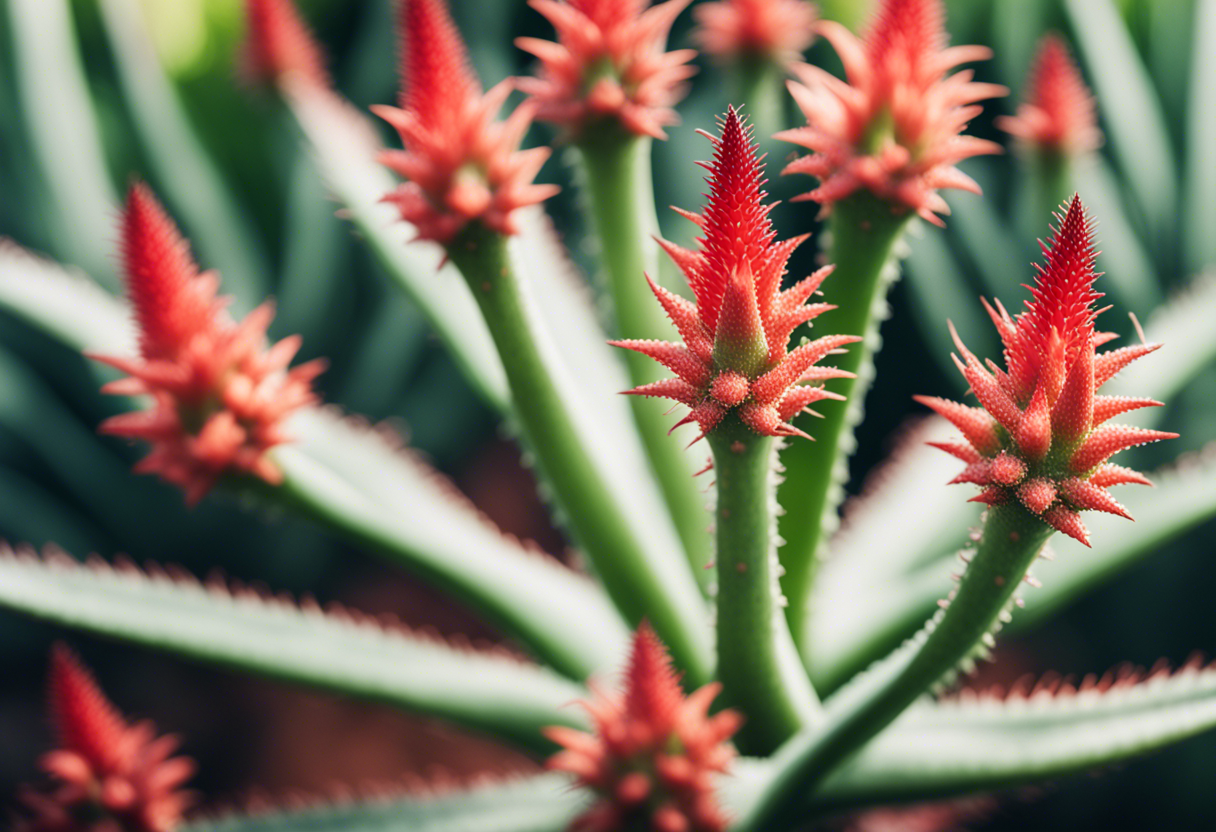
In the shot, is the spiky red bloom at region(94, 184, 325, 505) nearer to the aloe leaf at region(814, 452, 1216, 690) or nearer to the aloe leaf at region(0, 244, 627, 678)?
the aloe leaf at region(0, 244, 627, 678)

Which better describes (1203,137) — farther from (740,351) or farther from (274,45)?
(274,45)

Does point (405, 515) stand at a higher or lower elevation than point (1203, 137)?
lower

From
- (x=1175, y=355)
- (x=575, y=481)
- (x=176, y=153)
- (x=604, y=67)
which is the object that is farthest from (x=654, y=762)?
(x=176, y=153)

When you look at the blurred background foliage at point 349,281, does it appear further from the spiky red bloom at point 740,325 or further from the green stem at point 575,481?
the spiky red bloom at point 740,325

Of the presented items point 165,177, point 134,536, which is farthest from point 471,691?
point 165,177

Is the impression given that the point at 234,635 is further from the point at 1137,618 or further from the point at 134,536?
the point at 1137,618

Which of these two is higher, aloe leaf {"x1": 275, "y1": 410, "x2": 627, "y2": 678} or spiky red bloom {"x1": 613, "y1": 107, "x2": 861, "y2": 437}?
aloe leaf {"x1": 275, "y1": 410, "x2": 627, "y2": 678}

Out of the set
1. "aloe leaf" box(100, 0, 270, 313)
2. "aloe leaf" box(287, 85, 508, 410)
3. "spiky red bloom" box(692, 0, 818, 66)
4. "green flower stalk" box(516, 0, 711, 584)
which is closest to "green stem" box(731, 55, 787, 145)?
"spiky red bloom" box(692, 0, 818, 66)
